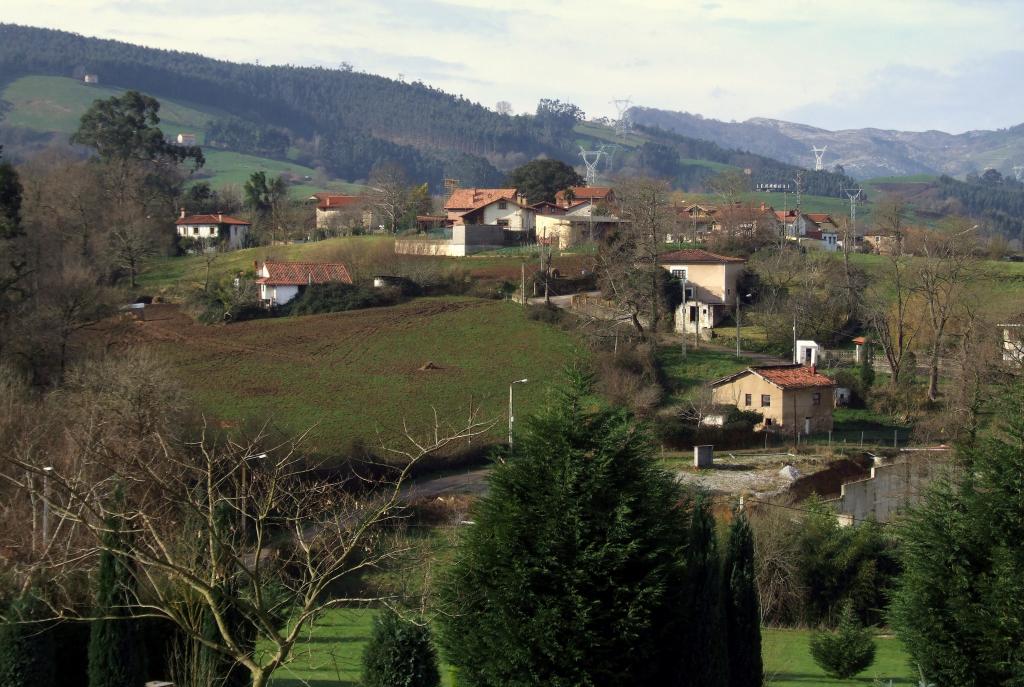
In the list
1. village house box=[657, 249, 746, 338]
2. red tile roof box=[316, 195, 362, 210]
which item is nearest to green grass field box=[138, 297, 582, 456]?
village house box=[657, 249, 746, 338]

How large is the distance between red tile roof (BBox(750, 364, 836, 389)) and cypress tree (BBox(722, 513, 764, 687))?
68.1ft

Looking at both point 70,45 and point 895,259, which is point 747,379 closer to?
point 895,259

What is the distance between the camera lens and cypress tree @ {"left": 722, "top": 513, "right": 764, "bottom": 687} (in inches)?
638

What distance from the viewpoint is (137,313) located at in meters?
47.0

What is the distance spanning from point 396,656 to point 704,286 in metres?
37.7

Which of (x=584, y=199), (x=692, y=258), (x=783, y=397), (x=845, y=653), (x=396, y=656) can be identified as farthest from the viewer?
(x=584, y=199)

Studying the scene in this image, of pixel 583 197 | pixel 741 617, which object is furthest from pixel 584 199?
pixel 741 617

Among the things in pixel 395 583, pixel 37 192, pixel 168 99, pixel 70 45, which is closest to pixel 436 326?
pixel 37 192

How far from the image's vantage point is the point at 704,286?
50406 millimetres

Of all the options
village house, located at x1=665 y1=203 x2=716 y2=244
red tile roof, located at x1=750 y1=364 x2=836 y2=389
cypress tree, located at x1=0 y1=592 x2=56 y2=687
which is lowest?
red tile roof, located at x1=750 y1=364 x2=836 y2=389

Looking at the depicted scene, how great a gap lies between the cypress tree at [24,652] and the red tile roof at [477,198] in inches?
2159

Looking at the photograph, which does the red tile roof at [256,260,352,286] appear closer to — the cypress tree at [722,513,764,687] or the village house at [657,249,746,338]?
the village house at [657,249,746,338]

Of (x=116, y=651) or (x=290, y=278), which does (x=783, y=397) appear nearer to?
(x=290, y=278)

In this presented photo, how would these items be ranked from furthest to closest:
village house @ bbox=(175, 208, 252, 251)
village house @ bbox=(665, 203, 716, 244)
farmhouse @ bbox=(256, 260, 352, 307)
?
village house @ bbox=(175, 208, 252, 251), village house @ bbox=(665, 203, 716, 244), farmhouse @ bbox=(256, 260, 352, 307)
